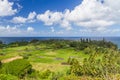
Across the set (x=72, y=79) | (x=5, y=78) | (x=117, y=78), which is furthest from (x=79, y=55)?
(x=117, y=78)

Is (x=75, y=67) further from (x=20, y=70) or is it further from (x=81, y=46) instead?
(x=81, y=46)

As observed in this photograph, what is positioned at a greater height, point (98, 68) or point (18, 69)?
point (98, 68)

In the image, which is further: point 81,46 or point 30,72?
point 81,46

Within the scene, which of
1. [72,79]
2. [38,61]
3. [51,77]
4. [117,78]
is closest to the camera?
[117,78]

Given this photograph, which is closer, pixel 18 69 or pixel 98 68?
pixel 98 68

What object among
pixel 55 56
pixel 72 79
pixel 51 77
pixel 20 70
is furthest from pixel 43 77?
pixel 55 56

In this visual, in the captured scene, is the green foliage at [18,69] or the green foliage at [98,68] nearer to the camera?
the green foliage at [98,68]

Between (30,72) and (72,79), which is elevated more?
(72,79)

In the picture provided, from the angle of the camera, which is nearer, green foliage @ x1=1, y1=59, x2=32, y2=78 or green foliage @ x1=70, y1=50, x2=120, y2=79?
green foliage @ x1=70, y1=50, x2=120, y2=79

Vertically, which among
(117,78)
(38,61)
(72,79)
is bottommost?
(38,61)

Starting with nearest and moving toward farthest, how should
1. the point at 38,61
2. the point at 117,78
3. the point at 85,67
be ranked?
the point at 117,78 → the point at 85,67 → the point at 38,61
